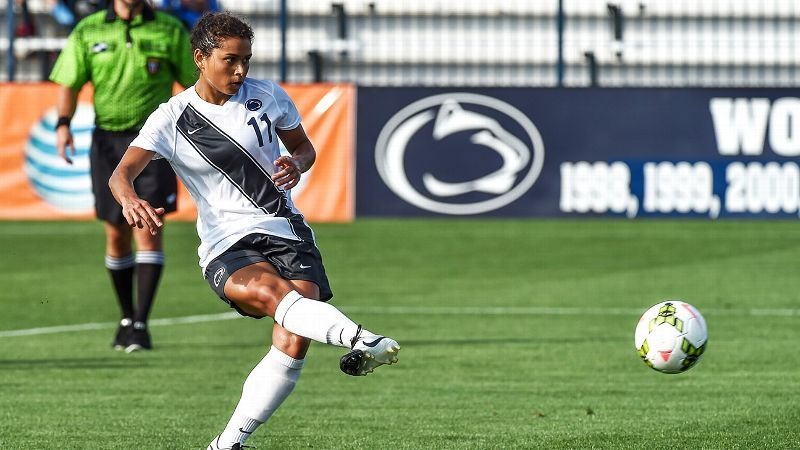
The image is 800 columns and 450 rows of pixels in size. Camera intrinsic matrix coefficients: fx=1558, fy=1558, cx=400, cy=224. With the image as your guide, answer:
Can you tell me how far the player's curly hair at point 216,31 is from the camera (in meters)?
5.88

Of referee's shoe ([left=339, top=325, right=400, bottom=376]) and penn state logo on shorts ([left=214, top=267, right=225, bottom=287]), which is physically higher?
penn state logo on shorts ([left=214, top=267, right=225, bottom=287])

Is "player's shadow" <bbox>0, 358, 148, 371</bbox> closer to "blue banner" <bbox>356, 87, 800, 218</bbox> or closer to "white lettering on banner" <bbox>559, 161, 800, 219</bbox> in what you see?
"blue banner" <bbox>356, 87, 800, 218</bbox>

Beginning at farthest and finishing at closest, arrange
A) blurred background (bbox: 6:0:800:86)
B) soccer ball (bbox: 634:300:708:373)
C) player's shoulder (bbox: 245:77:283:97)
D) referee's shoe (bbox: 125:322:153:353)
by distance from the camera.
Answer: blurred background (bbox: 6:0:800:86)
referee's shoe (bbox: 125:322:153:353)
soccer ball (bbox: 634:300:708:373)
player's shoulder (bbox: 245:77:283:97)

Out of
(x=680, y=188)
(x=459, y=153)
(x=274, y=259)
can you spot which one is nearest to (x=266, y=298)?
(x=274, y=259)

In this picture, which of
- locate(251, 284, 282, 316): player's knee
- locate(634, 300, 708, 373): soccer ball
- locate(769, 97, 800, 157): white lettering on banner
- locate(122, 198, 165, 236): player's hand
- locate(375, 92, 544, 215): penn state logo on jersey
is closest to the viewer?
locate(122, 198, 165, 236): player's hand

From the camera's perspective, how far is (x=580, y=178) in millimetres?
18672

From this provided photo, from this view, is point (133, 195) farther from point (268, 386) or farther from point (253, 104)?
point (268, 386)

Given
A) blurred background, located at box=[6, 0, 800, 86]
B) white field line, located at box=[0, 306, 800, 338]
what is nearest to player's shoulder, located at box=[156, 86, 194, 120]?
white field line, located at box=[0, 306, 800, 338]

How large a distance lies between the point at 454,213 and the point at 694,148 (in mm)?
2962

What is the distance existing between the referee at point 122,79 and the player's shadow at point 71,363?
74 cm

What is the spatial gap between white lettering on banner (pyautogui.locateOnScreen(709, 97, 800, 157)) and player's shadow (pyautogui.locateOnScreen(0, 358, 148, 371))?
35.6 feet

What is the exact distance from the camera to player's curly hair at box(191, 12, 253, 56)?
588 centimetres

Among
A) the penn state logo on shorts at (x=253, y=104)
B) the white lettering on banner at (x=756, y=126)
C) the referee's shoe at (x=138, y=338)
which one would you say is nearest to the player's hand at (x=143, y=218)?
the penn state logo on shorts at (x=253, y=104)

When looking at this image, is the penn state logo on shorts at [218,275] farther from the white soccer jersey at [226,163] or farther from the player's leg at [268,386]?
the player's leg at [268,386]
